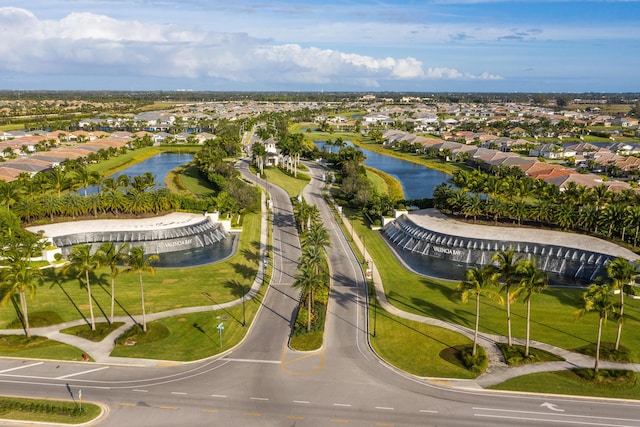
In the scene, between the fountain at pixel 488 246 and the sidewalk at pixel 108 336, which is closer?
the sidewalk at pixel 108 336

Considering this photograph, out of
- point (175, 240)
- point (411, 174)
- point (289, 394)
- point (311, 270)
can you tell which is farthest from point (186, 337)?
point (411, 174)

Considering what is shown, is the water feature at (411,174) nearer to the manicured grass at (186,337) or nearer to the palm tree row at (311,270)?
Result: the palm tree row at (311,270)

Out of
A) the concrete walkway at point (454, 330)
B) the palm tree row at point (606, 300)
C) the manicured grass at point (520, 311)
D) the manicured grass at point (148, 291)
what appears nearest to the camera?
the palm tree row at point (606, 300)

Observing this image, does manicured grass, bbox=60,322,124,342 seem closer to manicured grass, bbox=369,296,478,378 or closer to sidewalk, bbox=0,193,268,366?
sidewalk, bbox=0,193,268,366

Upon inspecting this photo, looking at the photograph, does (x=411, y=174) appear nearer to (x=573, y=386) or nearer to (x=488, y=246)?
(x=488, y=246)

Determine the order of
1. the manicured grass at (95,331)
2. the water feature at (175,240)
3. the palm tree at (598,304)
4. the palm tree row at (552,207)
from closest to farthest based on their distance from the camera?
1. the palm tree at (598,304)
2. the manicured grass at (95,331)
3. the palm tree row at (552,207)
4. the water feature at (175,240)

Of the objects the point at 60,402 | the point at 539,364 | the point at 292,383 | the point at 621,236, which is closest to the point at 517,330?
the point at 539,364

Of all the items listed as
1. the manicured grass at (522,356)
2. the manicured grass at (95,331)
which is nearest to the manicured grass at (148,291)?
the manicured grass at (95,331)
